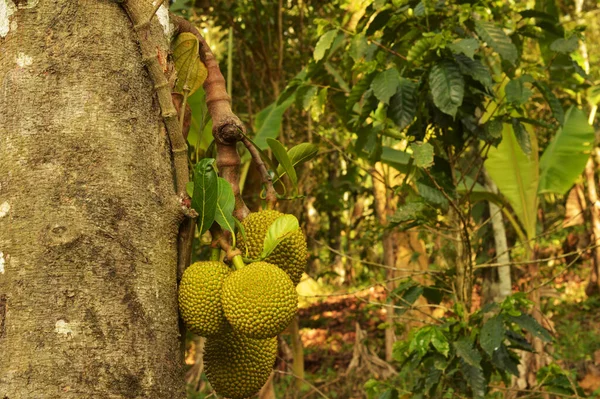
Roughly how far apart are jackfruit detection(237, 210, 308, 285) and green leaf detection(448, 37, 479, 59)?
1163mm

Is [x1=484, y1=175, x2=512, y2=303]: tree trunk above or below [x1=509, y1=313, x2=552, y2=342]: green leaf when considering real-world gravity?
below

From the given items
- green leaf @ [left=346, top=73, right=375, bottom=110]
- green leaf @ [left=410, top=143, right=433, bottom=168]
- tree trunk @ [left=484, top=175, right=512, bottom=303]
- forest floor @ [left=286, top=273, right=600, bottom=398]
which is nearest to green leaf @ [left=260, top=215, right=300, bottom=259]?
green leaf @ [left=410, top=143, right=433, bottom=168]

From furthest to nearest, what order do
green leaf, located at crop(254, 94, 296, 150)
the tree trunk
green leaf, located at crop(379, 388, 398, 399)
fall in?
green leaf, located at crop(254, 94, 296, 150) → the tree trunk → green leaf, located at crop(379, 388, 398, 399)

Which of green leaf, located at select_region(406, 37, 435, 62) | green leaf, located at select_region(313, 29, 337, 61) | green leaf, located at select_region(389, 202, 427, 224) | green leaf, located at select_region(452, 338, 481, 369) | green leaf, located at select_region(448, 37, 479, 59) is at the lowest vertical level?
green leaf, located at select_region(452, 338, 481, 369)

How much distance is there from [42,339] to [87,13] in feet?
1.15

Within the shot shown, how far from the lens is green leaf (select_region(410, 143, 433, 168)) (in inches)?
70.5

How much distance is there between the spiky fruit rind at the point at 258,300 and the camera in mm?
702

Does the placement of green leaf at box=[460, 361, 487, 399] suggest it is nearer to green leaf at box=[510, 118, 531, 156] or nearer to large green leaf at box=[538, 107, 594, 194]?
green leaf at box=[510, 118, 531, 156]

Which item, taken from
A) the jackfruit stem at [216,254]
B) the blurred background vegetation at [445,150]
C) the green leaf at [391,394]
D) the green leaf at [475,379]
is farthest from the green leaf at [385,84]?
the jackfruit stem at [216,254]

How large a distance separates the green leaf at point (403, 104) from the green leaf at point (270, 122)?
1.00 meters

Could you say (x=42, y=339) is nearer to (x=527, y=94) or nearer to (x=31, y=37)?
(x=31, y=37)

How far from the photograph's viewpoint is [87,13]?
76 cm

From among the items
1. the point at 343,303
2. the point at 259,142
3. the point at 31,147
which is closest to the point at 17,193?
the point at 31,147

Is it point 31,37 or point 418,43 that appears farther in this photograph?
point 418,43
